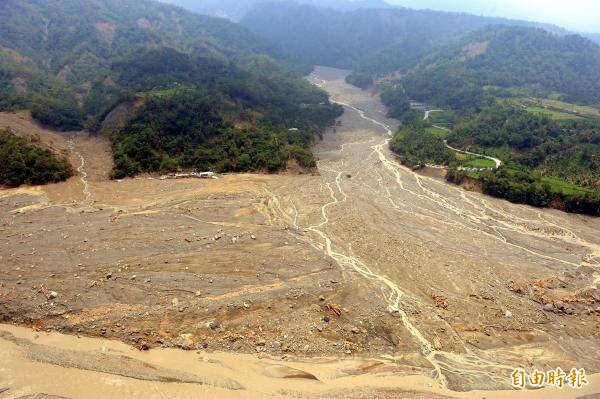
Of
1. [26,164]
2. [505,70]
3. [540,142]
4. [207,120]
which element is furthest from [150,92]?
[505,70]

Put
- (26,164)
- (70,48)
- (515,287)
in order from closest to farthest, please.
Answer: (515,287) < (26,164) < (70,48)

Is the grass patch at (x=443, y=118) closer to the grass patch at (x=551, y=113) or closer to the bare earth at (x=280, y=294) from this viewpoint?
the grass patch at (x=551, y=113)

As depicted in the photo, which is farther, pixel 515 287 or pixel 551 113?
pixel 551 113

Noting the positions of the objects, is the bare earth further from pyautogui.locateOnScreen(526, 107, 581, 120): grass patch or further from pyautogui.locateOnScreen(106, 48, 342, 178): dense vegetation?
pyautogui.locateOnScreen(526, 107, 581, 120): grass patch

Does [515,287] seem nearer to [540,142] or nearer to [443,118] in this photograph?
[540,142]

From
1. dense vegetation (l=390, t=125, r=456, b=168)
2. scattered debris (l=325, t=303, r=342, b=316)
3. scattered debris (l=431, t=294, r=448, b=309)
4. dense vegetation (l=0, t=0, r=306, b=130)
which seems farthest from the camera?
dense vegetation (l=0, t=0, r=306, b=130)

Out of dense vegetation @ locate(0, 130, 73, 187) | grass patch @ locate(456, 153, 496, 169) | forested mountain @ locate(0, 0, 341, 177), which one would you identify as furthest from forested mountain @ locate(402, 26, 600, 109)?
dense vegetation @ locate(0, 130, 73, 187)
